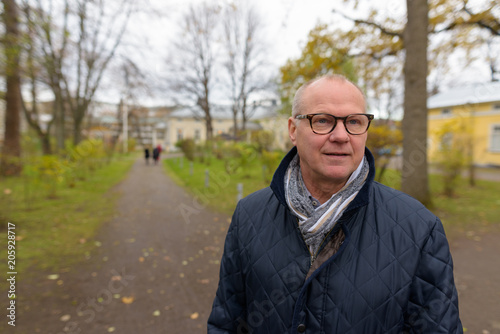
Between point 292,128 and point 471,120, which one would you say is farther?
point 471,120

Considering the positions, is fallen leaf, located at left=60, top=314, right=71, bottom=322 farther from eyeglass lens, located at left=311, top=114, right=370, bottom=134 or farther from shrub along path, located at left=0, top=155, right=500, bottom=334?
eyeglass lens, located at left=311, top=114, right=370, bottom=134

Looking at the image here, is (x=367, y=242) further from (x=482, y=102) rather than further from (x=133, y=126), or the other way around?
(x=133, y=126)

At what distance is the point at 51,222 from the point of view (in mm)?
6203

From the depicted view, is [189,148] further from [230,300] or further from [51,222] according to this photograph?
[230,300]

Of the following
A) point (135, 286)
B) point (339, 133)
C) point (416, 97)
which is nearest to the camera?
point (339, 133)

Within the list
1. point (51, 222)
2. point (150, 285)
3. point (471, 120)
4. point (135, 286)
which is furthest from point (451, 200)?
point (51, 222)

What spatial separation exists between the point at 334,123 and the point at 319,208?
0.43m

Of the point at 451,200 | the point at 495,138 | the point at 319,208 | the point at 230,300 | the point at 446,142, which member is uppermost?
the point at 495,138

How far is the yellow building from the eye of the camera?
10078 millimetres

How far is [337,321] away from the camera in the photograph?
1189mm

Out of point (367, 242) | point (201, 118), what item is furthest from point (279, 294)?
point (201, 118)

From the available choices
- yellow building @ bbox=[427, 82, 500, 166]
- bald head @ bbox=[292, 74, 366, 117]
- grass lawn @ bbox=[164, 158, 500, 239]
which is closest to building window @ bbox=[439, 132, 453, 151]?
yellow building @ bbox=[427, 82, 500, 166]

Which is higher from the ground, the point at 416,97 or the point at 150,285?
the point at 416,97

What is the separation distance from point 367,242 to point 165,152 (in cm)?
3983
